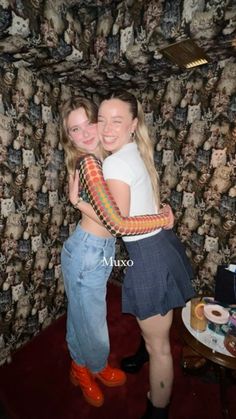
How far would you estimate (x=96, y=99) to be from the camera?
280 cm

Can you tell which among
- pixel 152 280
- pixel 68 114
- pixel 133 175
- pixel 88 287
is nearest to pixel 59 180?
pixel 68 114

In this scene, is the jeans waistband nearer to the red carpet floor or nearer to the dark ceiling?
the red carpet floor

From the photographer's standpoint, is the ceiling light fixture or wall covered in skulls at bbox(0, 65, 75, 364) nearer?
the ceiling light fixture

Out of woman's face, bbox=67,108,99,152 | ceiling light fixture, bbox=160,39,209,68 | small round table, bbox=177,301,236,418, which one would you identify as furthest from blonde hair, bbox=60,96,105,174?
small round table, bbox=177,301,236,418

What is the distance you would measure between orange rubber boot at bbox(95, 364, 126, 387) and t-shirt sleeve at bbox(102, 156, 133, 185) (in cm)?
149

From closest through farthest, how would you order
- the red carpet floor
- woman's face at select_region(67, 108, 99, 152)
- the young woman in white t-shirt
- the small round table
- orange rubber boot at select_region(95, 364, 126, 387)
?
the young woman in white t-shirt, the small round table, woman's face at select_region(67, 108, 99, 152), the red carpet floor, orange rubber boot at select_region(95, 364, 126, 387)

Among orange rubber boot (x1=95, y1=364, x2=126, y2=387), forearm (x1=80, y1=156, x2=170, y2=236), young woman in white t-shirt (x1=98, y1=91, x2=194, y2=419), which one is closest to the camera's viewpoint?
forearm (x1=80, y1=156, x2=170, y2=236)

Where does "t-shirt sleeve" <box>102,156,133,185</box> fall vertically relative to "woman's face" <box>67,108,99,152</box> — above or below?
below

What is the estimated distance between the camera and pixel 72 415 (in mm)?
1668

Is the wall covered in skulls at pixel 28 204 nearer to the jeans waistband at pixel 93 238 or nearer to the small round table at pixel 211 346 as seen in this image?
the jeans waistband at pixel 93 238

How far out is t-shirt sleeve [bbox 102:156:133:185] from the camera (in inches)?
46.9

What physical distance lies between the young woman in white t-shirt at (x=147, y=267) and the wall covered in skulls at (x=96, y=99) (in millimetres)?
693

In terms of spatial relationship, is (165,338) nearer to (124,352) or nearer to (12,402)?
(124,352)

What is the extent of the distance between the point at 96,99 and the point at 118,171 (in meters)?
1.93
